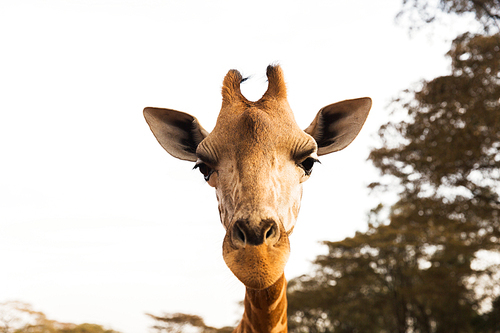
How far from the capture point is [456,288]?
16953 mm

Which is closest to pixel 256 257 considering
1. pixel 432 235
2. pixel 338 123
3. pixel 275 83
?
pixel 275 83

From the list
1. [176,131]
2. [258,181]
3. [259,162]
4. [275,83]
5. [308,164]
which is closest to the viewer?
[258,181]

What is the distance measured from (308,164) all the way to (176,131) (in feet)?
5.86

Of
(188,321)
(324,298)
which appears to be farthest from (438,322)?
(188,321)

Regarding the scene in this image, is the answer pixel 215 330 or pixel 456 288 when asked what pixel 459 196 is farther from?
pixel 215 330

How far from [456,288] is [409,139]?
8.40 m

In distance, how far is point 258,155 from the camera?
277 cm

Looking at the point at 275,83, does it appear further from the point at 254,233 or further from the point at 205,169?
the point at 254,233

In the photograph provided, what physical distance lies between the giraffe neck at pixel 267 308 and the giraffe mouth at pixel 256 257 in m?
0.85

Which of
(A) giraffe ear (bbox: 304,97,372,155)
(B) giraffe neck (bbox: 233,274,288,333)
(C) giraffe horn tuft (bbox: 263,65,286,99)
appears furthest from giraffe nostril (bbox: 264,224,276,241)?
(A) giraffe ear (bbox: 304,97,372,155)

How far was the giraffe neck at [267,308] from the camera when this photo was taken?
304 centimetres

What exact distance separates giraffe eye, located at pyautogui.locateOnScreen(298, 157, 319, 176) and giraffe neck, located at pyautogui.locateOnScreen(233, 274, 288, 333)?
3.39ft

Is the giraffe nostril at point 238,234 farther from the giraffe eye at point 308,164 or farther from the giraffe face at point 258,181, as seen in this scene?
the giraffe eye at point 308,164

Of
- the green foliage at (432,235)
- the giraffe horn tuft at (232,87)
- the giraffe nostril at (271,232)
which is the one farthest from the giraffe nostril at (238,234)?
the green foliage at (432,235)
